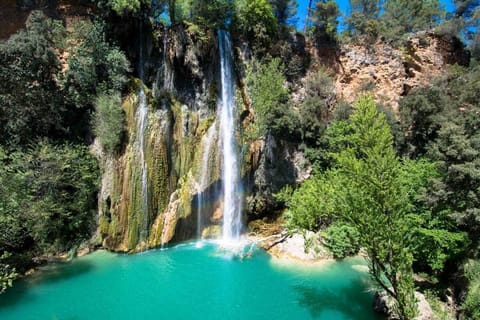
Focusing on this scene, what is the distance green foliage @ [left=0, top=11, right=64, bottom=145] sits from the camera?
14.7 m

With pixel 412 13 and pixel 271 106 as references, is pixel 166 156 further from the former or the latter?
pixel 412 13

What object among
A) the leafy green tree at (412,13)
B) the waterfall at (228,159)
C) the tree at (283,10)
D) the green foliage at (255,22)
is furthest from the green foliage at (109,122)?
the leafy green tree at (412,13)

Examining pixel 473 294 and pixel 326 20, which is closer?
pixel 473 294

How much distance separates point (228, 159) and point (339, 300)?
422 inches

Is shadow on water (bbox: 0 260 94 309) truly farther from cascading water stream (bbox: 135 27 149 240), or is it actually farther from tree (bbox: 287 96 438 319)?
tree (bbox: 287 96 438 319)

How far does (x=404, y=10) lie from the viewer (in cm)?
3453

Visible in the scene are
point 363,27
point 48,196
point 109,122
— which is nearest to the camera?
point 48,196

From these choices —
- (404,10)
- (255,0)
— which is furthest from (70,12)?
(404,10)

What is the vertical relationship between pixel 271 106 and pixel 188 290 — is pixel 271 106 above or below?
above

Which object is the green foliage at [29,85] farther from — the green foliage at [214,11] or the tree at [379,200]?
the tree at [379,200]

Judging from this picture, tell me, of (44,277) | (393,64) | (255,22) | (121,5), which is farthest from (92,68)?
(393,64)

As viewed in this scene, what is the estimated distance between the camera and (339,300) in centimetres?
1133

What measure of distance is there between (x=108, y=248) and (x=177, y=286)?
549 cm

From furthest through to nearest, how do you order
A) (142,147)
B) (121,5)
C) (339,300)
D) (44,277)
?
(121,5), (142,147), (44,277), (339,300)
